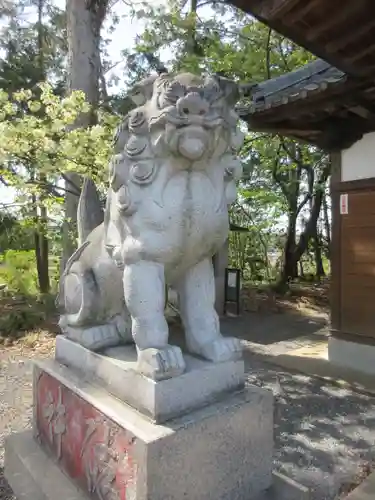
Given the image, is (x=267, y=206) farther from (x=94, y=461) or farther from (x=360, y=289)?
(x=94, y=461)

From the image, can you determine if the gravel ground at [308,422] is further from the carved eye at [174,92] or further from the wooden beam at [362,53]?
the wooden beam at [362,53]

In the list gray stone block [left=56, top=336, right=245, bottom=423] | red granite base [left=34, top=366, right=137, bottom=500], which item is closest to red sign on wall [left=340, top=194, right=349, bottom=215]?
gray stone block [left=56, top=336, right=245, bottom=423]

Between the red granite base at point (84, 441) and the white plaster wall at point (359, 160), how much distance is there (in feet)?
13.5

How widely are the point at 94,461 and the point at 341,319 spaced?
395 cm

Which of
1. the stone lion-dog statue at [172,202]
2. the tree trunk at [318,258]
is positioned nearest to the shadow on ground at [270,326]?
the stone lion-dog statue at [172,202]

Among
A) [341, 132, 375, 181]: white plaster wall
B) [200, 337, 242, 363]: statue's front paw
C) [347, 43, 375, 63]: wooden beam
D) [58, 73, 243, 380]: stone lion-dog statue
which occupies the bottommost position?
[200, 337, 242, 363]: statue's front paw

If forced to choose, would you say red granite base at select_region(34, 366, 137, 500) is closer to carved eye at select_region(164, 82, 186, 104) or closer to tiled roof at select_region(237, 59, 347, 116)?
carved eye at select_region(164, 82, 186, 104)

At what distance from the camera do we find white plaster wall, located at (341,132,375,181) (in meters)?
4.70

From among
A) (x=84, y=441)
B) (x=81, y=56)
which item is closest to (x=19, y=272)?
(x=81, y=56)

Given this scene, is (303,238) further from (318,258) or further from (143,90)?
(143,90)

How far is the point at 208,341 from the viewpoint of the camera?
188 centimetres

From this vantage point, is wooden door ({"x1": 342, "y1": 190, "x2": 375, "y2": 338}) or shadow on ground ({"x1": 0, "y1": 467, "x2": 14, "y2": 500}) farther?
wooden door ({"x1": 342, "y1": 190, "x2": 375, "y2": 338})

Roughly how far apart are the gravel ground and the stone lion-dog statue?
1.42 metres

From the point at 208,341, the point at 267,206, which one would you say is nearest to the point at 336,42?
the point at 208,341
